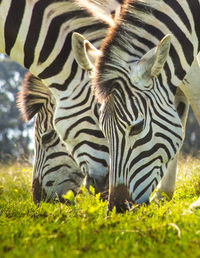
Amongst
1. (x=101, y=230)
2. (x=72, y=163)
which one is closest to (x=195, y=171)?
(x=72, y=163)

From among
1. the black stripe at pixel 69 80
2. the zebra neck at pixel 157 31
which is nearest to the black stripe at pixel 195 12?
the zebra neck at pixel 157 31

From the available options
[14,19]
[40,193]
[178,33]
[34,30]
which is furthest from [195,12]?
[40,193]

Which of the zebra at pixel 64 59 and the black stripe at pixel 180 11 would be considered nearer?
the black stripe at pixel 180 11

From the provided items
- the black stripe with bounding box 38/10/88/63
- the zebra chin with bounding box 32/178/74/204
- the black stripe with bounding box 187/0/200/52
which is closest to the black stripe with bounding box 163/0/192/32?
the black stripe with bounding box 187/0/200/52

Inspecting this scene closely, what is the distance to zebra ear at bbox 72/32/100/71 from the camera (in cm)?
414

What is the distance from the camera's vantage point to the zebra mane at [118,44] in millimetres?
3574

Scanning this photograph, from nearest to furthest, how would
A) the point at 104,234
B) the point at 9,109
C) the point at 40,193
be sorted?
the point at 104,234 < the point at 40,193 < the point at 9,109

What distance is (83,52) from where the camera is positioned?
4328mm

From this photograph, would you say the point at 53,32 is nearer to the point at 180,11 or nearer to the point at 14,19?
the point at 14,19

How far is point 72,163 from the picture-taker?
5133mm

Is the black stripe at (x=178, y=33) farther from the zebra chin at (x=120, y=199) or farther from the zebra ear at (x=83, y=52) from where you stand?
the zebra chin at (x=120, y=199)

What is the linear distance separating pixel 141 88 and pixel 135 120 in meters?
0.33

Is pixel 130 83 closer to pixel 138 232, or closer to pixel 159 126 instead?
pixel 159 126

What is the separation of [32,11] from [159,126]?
2192 mm
